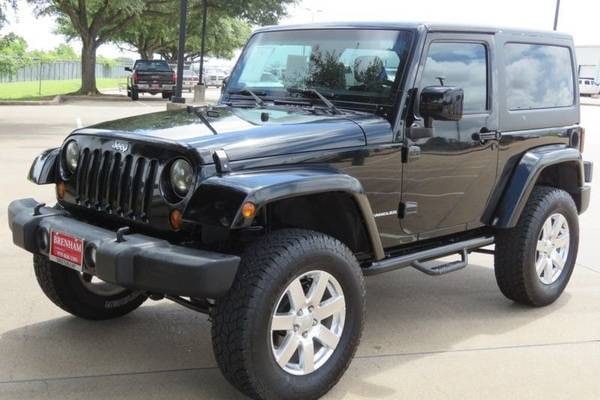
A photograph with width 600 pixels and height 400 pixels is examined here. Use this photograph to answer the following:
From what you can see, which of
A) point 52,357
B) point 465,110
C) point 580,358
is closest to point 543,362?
point 580,358

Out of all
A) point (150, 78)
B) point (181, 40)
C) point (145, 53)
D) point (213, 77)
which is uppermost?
point (145, 53)

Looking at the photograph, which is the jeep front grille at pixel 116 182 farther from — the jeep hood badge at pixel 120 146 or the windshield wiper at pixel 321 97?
the windshield wiper at pixel 321 97

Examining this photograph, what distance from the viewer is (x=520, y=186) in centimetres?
Answer: 489

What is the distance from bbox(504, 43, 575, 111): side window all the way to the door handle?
0.27 m

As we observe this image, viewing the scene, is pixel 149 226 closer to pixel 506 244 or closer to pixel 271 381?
pixel 271 381

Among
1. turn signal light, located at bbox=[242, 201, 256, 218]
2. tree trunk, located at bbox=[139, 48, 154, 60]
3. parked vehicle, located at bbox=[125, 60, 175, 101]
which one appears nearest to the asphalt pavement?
turn signal light, located at bbox=[242, 201, 256, 218]

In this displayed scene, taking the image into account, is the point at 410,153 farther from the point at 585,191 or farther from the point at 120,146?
the point at 585,191

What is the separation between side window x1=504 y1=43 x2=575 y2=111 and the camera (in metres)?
4.99

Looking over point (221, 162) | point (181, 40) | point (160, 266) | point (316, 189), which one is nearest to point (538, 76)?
point (316, 189)

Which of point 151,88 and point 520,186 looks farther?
point 151,88

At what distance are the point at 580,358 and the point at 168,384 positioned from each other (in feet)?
7.72

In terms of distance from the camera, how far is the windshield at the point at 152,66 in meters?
33.5

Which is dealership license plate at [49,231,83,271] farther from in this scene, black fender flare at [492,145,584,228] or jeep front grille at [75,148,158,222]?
black fender flare at [492,145,584,228]

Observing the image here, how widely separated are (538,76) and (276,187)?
273 centimetres
